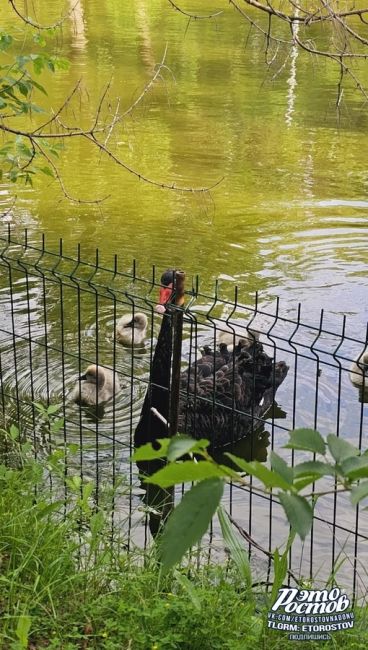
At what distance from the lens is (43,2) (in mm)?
29234

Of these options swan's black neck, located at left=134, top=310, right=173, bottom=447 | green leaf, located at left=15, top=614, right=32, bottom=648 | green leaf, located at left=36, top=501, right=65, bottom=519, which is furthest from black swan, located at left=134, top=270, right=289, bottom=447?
green leaf, located at left=15, top=614, right=32, bottom=648

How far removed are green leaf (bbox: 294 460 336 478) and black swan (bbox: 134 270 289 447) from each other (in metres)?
4.06

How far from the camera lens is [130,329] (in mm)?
8484

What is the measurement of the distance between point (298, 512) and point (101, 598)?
231 cm

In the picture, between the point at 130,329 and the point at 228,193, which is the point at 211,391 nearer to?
the point at 130,329

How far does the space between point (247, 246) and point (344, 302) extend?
1.80m

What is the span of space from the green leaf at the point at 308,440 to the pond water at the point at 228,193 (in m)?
3.63

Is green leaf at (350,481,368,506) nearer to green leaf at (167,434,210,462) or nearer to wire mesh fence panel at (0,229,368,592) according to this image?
green leaf at (167,434,210,462)

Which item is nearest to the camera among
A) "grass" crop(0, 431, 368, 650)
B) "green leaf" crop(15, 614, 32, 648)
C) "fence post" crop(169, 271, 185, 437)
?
"green leaf" crop(15, 614, 32, 648)

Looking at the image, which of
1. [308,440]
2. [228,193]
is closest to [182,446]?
[308,440]

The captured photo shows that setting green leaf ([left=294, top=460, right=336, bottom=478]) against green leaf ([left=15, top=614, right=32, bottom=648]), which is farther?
green leaf ([left=15, top=614, right=32, bottom=648])

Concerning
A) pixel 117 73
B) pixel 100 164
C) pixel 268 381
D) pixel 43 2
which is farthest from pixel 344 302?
pixel 43 2

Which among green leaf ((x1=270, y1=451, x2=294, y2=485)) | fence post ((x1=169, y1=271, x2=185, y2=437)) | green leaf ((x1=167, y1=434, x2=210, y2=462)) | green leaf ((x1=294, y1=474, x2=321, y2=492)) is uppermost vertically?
green leaf ((x1=167, y1=434, x2=210, y2=462))

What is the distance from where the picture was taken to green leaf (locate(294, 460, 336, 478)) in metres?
1.81
